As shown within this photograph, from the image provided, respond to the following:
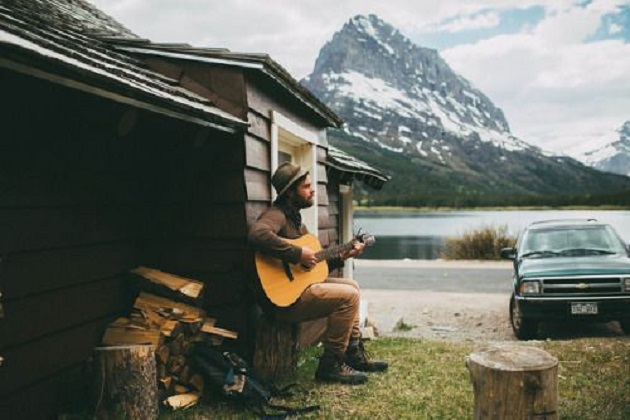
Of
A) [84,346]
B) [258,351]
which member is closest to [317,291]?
[258,351]

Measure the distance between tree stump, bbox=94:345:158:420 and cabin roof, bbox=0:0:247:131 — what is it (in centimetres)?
168

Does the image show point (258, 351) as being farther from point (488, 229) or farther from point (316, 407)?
point (488, 229)

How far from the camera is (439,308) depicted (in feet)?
40.9

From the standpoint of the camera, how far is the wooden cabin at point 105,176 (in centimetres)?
362

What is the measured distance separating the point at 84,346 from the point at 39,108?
1.80 m

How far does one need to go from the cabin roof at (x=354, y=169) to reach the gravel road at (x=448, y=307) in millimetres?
2466

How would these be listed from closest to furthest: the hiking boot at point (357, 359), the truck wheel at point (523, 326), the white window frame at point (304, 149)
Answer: the hiking boot at point (357, 359)
the white window frame at point (304, 149)
the truck wheel at point (523, 326)

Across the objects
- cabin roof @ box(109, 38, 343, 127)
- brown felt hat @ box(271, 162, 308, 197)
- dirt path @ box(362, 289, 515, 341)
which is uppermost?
cabin roof @ box(109, 38, 343, 127)

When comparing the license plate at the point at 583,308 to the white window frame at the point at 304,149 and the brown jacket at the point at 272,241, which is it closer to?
the white window frame at the point at 304,149

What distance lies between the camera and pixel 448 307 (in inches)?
496

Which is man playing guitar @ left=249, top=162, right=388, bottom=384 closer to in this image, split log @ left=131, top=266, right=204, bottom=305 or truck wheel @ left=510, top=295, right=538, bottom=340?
split log @ left=131, top=266, right=204, bottom=305

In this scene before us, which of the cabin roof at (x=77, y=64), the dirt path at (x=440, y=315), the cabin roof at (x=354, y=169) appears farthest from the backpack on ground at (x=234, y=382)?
the dirt path at (x=440, y=315)

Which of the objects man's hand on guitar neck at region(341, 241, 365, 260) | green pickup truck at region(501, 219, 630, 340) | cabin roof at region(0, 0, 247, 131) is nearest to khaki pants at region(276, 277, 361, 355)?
man's hand on guitar neck at region(341, 241, 365, 260)

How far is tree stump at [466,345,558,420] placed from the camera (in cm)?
298
